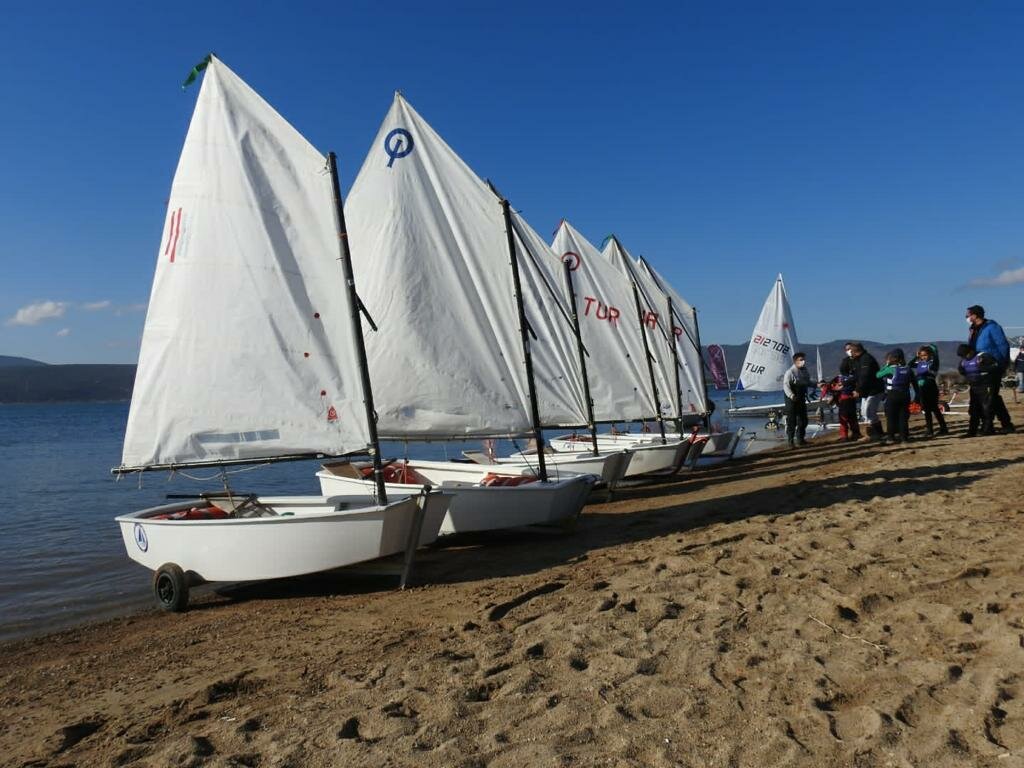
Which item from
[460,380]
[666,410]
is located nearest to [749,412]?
[666,410]

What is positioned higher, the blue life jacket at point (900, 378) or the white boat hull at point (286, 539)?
the blue life jacket at point (900, 378)

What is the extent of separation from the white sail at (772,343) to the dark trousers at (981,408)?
15340mm

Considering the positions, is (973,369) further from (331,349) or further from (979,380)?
(331,349)

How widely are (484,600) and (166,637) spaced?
129 inches

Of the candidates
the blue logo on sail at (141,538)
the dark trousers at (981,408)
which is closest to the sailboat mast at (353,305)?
the blue logo on sail at (141,538)

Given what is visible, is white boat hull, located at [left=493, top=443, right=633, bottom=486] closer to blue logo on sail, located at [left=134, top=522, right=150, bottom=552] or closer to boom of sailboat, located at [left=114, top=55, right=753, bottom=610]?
boom of sailboat, located at [left=114, top=55, right=753, bottom=610]

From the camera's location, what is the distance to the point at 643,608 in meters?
5.83

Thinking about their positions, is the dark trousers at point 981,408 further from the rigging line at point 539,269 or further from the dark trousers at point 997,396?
the rigging line at point 539,269

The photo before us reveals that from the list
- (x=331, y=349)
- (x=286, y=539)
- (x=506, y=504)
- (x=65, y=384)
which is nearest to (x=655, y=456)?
(x=506, y=504)

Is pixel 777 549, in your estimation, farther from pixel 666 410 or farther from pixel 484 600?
pixel 666 410

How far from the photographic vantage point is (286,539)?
301 inches

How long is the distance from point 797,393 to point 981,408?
3671 millimetres

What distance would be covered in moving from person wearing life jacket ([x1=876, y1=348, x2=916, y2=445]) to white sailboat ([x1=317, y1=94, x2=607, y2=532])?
7.87m

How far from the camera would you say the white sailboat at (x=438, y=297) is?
1046 cm
